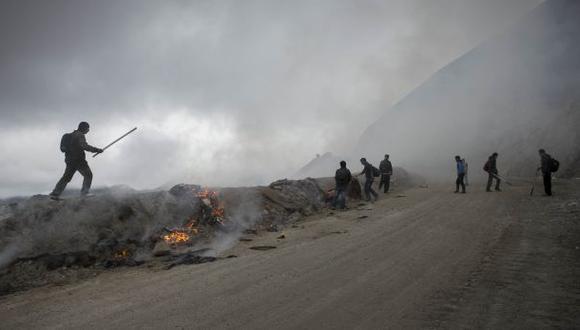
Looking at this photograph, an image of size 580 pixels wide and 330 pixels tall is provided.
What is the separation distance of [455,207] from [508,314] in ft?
27.6

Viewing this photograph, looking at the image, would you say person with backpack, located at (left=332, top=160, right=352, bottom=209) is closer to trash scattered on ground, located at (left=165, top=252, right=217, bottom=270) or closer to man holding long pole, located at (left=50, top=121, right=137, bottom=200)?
trash scattered on ground, located at (left=165, top=252, right=217, bottom=270)

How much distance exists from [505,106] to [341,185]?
3632 cm

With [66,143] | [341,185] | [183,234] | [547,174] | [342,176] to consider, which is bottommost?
[183,234]

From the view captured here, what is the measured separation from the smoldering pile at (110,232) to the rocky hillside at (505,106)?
2567 centimetres

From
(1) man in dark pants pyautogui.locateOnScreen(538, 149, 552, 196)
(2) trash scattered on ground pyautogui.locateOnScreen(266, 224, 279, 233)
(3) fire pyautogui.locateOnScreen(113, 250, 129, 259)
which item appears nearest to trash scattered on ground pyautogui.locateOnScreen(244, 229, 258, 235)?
(2) trash scattered on ground pyautogui.locateOnScreen(266, 224, 279, 233)

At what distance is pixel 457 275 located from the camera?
5.90 meters

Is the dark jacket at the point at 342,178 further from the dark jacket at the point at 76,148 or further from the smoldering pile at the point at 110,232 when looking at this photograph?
the dark jacket at the point at 76,148

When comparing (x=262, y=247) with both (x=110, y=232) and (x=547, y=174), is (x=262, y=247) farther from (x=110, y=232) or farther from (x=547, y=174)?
(x=547, y=174)

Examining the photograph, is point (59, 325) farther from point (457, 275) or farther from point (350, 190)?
point (350, 190)

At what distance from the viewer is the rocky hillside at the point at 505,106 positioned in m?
32.4

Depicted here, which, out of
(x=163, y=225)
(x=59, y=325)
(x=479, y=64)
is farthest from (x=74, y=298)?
(x=479, y=64)

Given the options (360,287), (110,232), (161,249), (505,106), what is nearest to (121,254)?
(110,232)

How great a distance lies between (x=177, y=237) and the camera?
991 centimetres

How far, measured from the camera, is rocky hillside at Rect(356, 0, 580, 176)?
32.4 m
